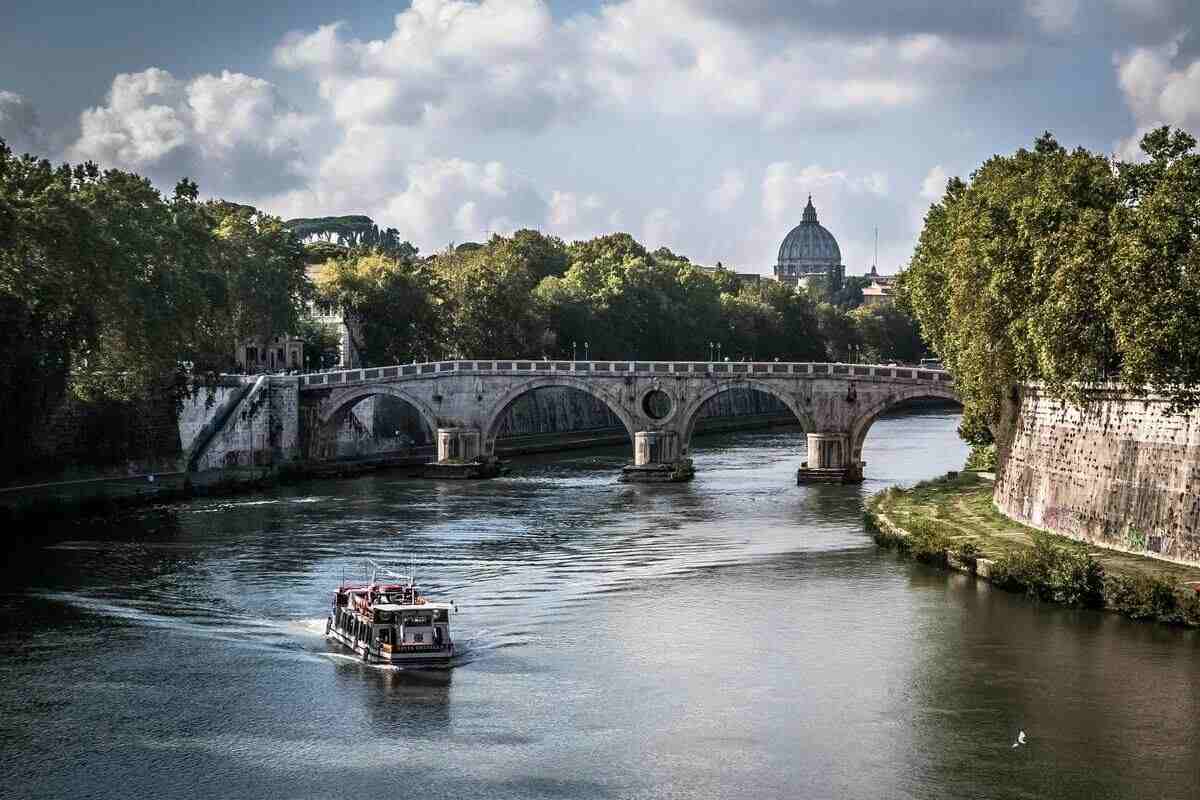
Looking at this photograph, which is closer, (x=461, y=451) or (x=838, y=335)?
(x=461, y=451)

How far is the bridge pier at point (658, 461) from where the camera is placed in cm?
9919

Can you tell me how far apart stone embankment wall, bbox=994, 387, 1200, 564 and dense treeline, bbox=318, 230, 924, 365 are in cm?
6398

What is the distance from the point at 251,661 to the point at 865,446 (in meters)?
79.4

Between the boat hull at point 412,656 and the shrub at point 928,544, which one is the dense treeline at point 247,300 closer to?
the boat hull at point 412,656

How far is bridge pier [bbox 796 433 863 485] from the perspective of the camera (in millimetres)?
96250

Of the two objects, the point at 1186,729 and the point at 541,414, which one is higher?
the point at 541,414

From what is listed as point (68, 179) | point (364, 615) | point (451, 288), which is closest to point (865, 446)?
point (451, 288)

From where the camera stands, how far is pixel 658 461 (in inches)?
4021

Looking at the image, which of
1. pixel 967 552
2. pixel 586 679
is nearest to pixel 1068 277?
pixel 967 552

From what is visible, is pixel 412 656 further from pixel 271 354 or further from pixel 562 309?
pixel 562 309

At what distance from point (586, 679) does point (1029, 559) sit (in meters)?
17.2

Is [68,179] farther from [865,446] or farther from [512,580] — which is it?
[865,446]

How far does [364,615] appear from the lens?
5053cm

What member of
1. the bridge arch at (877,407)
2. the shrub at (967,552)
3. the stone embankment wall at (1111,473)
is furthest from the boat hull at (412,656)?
the bridge arch at (877,407)
